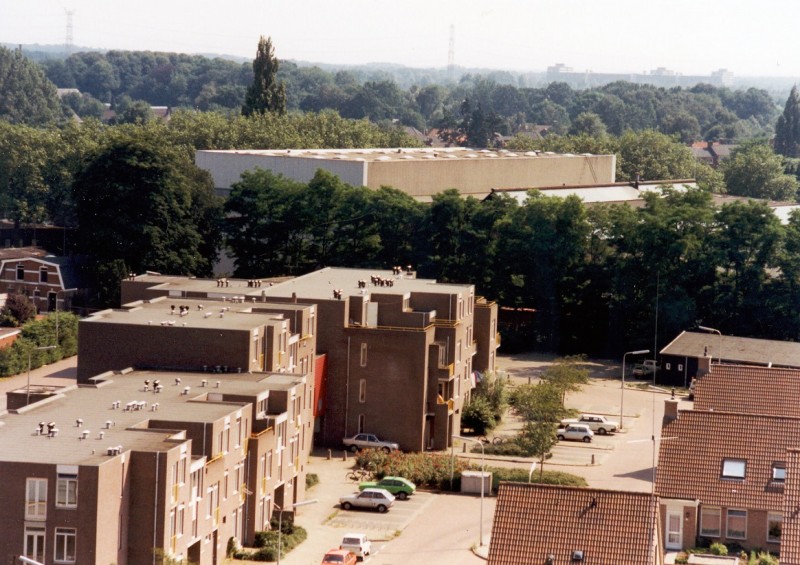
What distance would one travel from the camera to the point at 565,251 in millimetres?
61031

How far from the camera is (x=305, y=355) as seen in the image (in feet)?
138

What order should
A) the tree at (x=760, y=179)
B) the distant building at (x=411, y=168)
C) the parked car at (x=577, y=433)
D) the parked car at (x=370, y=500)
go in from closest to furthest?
1. the parked car at (x=370, y=500)
2. the parked car at (x=577, y=433)
3. the distant building at (x=411, y=168)
4. the tree at (x=760, y=179)

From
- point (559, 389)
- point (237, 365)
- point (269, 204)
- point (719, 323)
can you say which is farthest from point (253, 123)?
point (237, 365)

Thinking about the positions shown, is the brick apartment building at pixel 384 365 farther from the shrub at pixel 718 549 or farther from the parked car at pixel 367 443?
the shrub at pixel 718 549

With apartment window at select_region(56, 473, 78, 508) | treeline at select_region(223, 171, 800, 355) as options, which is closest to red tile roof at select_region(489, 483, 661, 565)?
apartment window at select_region(56, 473, 78, 508)

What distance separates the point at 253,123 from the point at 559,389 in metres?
49.2

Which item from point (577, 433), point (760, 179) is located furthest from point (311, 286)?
point (760, 179)

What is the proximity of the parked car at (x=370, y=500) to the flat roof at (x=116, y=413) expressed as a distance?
3.36m

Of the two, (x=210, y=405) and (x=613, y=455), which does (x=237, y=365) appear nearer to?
(x=210, y=405)

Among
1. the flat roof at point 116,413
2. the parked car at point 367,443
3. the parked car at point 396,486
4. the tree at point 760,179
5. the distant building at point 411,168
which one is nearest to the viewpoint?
the flat roof at point 116,413

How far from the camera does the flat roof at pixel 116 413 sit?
28219 millimetres

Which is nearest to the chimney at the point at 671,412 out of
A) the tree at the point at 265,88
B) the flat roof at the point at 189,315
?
the flat roof at the point at 189,315

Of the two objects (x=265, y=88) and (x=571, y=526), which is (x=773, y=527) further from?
(x=265, y=88)

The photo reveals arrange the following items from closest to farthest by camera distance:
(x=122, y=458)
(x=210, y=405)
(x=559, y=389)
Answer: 1. (x=122, y=458)
2. (x=210, y=405)
3. (x=559, y=389)
